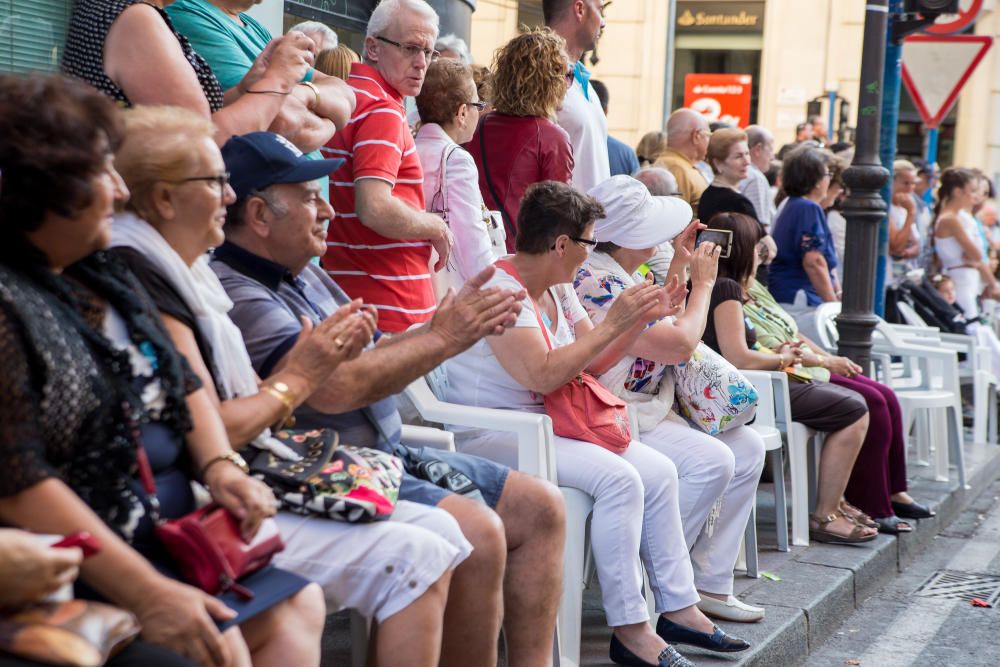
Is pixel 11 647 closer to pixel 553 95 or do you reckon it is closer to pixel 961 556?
pixel 553 95

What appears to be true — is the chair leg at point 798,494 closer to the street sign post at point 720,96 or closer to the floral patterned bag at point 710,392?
the floral patterned bag at point 710,392

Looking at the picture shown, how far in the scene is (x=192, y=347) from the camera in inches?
107

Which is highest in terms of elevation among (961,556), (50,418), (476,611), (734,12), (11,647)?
(734,12)

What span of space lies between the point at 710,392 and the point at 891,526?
207 cm

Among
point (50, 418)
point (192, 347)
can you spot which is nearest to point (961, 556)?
point (192, 347)

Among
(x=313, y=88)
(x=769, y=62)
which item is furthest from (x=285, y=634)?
(x=769, y=62)

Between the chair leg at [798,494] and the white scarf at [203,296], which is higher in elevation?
the white scarf at [203,296]

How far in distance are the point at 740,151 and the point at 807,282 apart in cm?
92

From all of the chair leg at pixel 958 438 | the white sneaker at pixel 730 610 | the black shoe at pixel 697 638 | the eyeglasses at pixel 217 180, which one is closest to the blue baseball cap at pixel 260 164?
the eyeglasses at pixel 217 180

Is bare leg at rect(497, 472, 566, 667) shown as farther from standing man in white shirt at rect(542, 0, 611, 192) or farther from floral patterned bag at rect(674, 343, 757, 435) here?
standing man in white shirt at rect(542, 0, 611, 192)

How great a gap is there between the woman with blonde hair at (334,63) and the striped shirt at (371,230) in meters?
0.12

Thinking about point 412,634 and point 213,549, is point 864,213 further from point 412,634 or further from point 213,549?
point 213,549

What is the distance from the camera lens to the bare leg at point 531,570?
11.9 ft

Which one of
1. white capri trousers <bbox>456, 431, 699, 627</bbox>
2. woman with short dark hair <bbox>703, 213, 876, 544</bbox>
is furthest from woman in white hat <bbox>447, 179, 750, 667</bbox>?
woman with short dark hair <bbox>703, 213, 876, 544</bbox>
